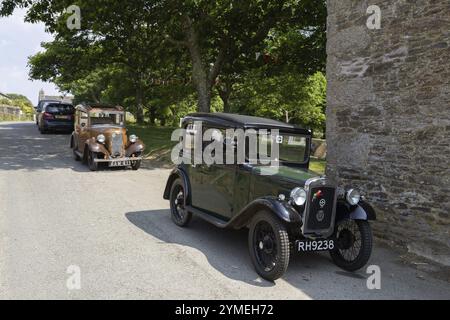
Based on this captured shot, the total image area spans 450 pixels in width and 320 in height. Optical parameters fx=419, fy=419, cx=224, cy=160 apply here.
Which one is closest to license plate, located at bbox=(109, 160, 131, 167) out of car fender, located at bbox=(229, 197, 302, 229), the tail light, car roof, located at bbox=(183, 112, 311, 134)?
car roof, located at bbox=(183, 112, 311, 134)

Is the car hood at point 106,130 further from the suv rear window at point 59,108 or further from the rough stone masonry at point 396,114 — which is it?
the suv rear window at point 59,108

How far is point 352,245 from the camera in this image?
5684 millimetres

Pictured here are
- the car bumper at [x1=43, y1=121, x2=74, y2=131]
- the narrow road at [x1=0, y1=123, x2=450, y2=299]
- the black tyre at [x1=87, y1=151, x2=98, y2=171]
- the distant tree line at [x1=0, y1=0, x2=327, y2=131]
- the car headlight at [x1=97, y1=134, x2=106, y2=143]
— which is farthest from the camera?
the car bumper at [x1=43, y1=121, x2=74, y2=131]

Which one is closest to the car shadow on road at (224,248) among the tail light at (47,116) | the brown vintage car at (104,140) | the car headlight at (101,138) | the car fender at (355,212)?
the car fender at (355,212)

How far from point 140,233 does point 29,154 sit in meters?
10.7

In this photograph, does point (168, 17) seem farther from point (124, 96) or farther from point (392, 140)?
point (124, 96)

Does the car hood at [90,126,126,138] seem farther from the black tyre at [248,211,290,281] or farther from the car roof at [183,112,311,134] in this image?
the black tyre at [248,211,290,281]

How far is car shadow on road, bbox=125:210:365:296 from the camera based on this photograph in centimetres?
521

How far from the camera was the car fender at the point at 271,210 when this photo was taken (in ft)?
16.4

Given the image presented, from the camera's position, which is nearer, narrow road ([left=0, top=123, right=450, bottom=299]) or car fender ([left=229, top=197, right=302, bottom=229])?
narrow road ([left=0, top=123, right=450, bottom=299])

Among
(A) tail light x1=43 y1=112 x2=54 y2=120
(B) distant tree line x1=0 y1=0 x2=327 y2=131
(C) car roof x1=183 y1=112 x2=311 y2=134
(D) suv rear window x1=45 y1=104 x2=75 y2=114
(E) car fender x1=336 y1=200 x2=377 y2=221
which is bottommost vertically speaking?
(E) car fender x1=336 y1=200 x2=377 y2=221

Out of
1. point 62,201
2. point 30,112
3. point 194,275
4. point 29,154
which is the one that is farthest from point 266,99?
point 30,112

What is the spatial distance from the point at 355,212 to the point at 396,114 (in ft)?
7.13

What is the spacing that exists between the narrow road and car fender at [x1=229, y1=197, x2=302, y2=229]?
1.95 feet
